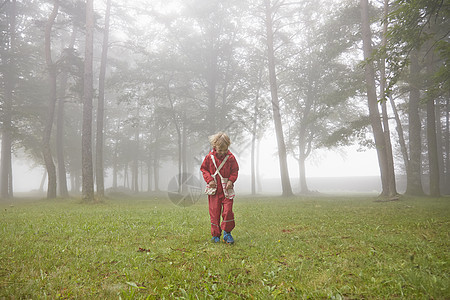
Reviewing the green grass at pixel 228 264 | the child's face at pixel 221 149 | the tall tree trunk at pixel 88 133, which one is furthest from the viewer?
the tall tree trunk at pixel 88 133

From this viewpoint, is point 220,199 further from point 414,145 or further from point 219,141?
point 414,145

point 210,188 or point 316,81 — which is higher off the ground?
point 316,81

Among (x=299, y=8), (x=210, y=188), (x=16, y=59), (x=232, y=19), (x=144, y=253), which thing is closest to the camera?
(x=144, y=253)

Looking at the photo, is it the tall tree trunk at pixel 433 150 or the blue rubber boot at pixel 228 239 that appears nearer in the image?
the blue rubber boot at pixel 228 239

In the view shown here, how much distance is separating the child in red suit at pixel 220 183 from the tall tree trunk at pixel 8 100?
18.2 metres

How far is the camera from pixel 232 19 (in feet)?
77.0

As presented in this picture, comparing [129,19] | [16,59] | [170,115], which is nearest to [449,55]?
[170,115]

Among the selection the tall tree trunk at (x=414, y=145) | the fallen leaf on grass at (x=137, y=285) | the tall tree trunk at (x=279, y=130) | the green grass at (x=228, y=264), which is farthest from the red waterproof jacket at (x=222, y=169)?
the tall tree trunk at (x=414, y=145)

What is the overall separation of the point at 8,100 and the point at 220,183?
2198cm

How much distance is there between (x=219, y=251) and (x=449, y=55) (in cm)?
975

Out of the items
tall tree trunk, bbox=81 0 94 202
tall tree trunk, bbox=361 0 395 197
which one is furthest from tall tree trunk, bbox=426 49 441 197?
tall tree trunk, bbox=81 0 94 202

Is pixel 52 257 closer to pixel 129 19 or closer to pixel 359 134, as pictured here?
pixel 359 134

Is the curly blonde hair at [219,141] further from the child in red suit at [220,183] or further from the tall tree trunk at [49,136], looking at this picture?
the tall tree trunk at [49,136]

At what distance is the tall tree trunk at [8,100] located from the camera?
56.6ft
